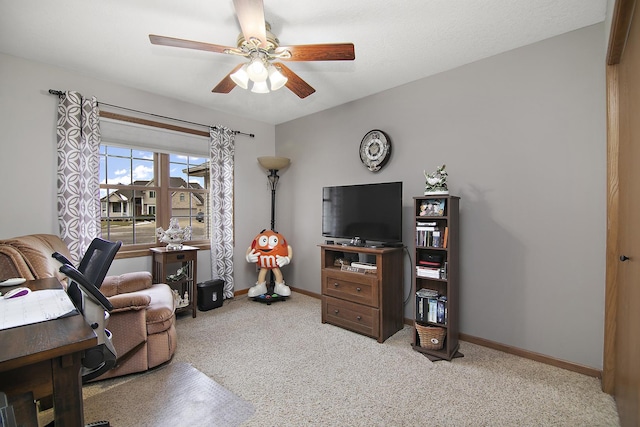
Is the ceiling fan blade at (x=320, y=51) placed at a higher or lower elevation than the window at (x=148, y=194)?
higher

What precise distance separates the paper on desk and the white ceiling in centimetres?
186

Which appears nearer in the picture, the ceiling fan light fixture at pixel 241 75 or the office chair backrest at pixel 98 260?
the office chair backrest at pixel 98 260

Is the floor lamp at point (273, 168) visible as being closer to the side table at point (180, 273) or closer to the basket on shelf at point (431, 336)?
the side table at point (180, 273)

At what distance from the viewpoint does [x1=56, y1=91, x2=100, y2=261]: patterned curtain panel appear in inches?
112

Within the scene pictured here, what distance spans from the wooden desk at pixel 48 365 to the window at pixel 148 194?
271cm

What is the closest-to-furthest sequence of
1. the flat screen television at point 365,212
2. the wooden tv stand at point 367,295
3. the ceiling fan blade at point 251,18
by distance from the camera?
the ceiling fan blade at point 251,18 → the wooden tv stand at point 367,295 → the flat screen television at point 365,212

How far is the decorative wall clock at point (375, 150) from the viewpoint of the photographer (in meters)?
3.33

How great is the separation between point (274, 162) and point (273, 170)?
235 millimetres

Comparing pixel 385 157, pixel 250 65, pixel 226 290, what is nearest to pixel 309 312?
pixel 226 290

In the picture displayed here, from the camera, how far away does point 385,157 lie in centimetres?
333

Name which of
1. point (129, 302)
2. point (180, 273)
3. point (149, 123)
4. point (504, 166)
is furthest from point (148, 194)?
point (504, 166)

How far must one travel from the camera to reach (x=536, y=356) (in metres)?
2.40

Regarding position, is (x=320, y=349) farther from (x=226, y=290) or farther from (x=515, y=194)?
(x=515, y=194)

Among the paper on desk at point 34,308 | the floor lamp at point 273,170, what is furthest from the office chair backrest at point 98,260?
the floor lamp at point 273,170
